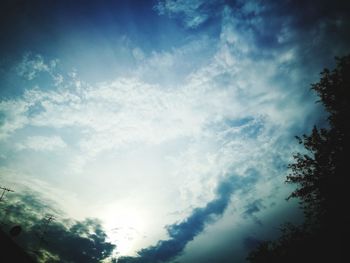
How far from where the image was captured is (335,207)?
18469mm

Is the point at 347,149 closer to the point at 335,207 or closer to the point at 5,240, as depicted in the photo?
the point at 335,207

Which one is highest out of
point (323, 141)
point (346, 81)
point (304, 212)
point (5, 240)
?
point (346, 81)

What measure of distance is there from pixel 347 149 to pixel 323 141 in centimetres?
202

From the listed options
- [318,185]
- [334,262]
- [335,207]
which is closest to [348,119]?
[318,185]

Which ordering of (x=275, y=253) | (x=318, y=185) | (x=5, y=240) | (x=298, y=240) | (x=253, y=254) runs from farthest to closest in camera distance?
(x=253, y=254)
(x=275, y=253)
(x=298, y=240)
(x=318, y=185)
(x=5, y=240)

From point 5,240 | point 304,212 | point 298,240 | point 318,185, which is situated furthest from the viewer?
point 298,240

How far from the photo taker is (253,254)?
36906mm

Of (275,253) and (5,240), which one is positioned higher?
(5,240)

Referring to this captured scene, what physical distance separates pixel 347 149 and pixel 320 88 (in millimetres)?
6604

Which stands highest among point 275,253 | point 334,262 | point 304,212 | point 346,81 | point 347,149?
point 346,81

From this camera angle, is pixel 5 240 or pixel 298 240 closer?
pixel 5 240

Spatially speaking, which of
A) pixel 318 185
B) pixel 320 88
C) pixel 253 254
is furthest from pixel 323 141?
pixel 253 254

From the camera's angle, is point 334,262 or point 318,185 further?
point 334,262

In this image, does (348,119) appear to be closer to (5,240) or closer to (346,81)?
(346,81)
